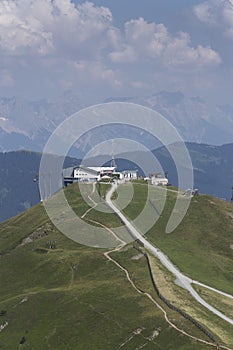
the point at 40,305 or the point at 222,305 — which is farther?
the point at 40,305

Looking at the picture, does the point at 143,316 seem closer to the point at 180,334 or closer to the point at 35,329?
the point at 180,334

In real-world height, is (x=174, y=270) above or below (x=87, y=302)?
above

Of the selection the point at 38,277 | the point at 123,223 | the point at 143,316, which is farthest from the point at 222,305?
the point at 123,223

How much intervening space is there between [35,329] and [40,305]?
11133 millimetres

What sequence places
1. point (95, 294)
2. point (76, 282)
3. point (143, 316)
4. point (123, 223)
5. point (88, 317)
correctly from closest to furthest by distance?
point (143, 316) < point (88, 317) < point (95, 294) < point (76, 282) < point (123, 223)

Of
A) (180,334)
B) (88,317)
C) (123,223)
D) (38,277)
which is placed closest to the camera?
(180,334)

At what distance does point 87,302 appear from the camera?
125 m

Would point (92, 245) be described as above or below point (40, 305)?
above

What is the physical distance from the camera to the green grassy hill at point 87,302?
10362 cm

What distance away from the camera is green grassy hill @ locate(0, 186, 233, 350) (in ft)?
340

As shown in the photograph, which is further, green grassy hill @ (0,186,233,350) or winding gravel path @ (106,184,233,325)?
winding gravel path @ (106,184,233,325)

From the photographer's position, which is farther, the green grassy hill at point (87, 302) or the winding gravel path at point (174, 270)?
the winding gravel path at point (174, 270)

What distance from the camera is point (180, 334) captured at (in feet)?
324

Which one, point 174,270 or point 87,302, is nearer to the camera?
point 87,302
